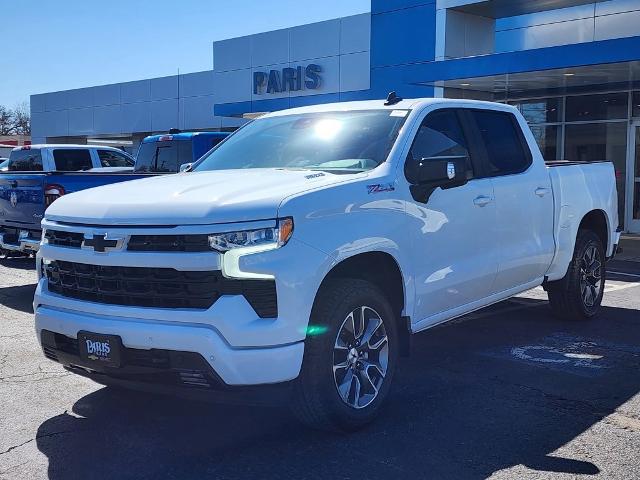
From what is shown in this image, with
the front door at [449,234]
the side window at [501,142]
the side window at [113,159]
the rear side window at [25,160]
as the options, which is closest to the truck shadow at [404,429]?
the front door at [449,234]

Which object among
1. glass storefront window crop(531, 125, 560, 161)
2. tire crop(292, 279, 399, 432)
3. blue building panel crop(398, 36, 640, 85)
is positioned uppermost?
blue building panel crop(398, 36, 640, 85)

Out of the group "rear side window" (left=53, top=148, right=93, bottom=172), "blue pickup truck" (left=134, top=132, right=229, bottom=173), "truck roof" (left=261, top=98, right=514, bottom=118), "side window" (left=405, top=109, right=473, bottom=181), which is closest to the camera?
"side window" (left=405, top=109, right=473, bottom=181)

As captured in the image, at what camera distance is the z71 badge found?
4.70m

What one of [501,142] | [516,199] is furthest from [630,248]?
[516,199]

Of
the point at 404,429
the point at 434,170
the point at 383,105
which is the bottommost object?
the point at 404,429

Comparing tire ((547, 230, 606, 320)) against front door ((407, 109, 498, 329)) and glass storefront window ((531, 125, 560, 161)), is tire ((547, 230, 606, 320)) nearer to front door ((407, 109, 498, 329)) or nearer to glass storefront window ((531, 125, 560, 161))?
front door ((407, 109, 498, 329))

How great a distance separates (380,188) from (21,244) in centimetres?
573

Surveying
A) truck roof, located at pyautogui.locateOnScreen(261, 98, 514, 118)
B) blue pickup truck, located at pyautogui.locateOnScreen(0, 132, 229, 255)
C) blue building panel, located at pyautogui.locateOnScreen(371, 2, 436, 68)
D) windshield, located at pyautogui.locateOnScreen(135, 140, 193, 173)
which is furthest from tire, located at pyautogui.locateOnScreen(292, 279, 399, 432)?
blue building panel, located at pyautogui.locateOnScreen(371, 2, 436, 68)

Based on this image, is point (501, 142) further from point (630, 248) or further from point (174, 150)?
point (630, 248)

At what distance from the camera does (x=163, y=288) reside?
410 centimetres

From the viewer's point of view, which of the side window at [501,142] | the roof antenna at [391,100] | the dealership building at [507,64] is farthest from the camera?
the dealership building at [507,64]

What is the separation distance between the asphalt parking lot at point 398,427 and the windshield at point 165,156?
22.8ft

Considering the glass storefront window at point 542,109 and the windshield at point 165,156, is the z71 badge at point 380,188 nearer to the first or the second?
the windshield at point 165,156

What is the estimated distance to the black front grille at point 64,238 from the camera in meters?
4.45
